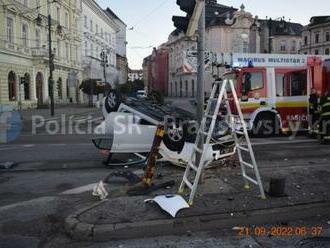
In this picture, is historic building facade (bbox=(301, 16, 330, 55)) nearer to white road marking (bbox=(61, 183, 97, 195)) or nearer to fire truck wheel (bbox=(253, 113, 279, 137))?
fire truck wheel (bbox=(253, 113, 279, 137))

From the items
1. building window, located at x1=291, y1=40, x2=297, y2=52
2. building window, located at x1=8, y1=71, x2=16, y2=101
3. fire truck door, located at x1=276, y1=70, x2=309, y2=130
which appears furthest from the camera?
building window, located at x1=291, y1=40, x2=297, y2=52

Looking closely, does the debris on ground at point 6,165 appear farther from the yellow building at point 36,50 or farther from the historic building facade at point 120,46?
the historic building facade at point 120,46

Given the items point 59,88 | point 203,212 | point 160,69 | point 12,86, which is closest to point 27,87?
point 12,86

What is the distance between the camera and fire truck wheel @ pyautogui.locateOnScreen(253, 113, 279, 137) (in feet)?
52.0

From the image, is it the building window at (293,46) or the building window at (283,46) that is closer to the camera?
the building window at (283,46)

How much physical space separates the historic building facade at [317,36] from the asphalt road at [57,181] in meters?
79.5

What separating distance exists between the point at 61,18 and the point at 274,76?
1787 inches

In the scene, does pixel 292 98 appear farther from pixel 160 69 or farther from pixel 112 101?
pixel 160 69

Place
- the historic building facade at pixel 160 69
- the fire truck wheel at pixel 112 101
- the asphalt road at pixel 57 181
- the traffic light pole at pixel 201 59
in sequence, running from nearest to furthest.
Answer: the asphalt road at pixel 57 181 < the traffic light pole at pixel 201 59 < the fire truck wheel at pixel 112 101 < the historic building facade at pixel 160 69

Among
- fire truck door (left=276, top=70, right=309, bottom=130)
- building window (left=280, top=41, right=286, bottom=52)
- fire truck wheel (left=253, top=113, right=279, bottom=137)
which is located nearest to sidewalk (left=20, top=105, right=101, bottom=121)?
fire truck wheel (left=253, top=113, right=279, bottom=137)

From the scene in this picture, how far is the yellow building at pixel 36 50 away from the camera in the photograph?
40.2 m

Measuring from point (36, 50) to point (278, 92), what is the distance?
3576 cm

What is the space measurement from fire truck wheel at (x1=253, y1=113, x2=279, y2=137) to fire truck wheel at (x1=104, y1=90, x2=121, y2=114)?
666 cm

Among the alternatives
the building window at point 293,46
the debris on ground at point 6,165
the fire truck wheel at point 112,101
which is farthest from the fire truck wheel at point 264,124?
the building window at point 293,46
